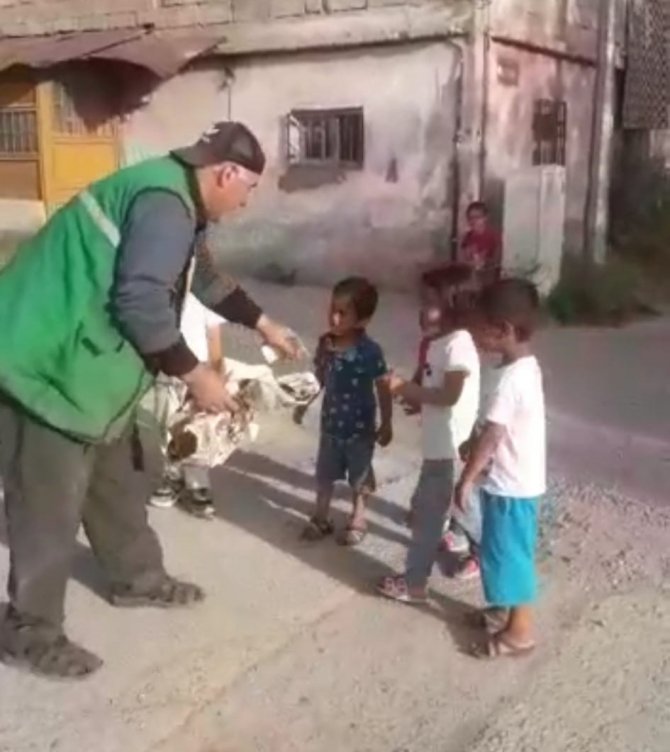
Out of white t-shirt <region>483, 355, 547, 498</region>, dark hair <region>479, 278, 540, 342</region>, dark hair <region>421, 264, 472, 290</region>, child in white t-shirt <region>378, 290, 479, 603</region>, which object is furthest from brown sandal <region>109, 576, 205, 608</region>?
dark hair <region>479, 278, 540, 342</region>

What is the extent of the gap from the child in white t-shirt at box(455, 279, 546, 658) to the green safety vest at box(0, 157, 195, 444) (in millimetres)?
957

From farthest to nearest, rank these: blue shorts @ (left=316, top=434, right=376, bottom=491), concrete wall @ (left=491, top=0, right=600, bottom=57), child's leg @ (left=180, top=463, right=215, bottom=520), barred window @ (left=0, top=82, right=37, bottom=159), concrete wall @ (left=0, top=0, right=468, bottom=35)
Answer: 1. barred window @ (left=0, top=82, right=37, bottom=159)
2. concrete wall @ (left=0, top=0, right=468, bottom=35)
3. concrete wall @ (left=491, top=0, right=600, bottom=57)
4. child's leg @ (left=180, top=463, right=215, bottom=520)
5. blue shorts @ (left=316, top=434, right=376, bottom=491)

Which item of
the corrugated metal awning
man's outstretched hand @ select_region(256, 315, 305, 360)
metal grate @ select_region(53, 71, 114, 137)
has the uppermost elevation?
the corrugated metal awning

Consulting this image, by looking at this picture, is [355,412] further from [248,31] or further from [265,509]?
[248,31]

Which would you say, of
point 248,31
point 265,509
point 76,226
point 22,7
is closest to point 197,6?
point 248,31

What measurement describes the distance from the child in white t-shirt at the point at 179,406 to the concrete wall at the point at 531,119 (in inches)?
265

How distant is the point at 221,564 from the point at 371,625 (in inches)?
30.4

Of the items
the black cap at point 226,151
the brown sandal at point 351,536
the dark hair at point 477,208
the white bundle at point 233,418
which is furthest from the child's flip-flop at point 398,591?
the dark hair at point 477,208

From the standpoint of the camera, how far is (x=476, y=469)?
131 inches

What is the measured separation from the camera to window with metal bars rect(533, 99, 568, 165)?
38.3ft

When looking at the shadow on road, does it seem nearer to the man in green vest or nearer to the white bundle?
the white bundle

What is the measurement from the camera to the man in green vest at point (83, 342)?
3092 millimetres

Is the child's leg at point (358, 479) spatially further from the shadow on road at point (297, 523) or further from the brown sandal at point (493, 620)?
the brown sandal at point (493, 620)

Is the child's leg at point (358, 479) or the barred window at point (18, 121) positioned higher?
the barred window at point (18, 121)
